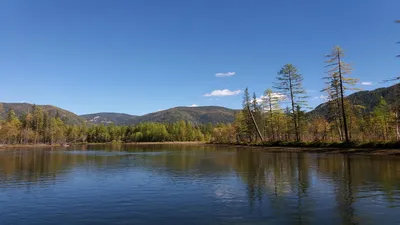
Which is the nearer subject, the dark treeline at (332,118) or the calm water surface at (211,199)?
the calm water surface at (211,199)

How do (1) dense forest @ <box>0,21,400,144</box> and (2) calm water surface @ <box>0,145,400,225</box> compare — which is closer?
(2) calm water surface @ <box>0,145,400,225</box>

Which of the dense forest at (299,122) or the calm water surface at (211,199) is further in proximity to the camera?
the dense forest at (299,122)

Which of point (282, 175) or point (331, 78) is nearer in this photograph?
point (282, 175)

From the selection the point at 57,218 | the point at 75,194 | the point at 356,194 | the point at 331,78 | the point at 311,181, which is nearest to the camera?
the point at 57,218

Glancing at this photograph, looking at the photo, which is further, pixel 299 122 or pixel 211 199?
pixel 299 122

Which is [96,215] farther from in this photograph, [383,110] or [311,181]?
[383,110]

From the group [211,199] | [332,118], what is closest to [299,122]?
[332,118]

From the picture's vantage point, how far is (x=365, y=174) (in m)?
24.7

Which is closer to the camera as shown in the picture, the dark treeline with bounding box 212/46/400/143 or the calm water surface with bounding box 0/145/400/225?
the calm water surface with bounding box 0/145/400/225

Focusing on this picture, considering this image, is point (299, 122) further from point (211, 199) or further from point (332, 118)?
point (211, 199)

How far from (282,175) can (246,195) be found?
9.53 meters

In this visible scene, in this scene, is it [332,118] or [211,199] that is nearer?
[211,199]

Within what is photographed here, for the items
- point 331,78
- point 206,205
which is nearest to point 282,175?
point 206,205

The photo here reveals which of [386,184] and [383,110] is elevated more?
[383,110]
